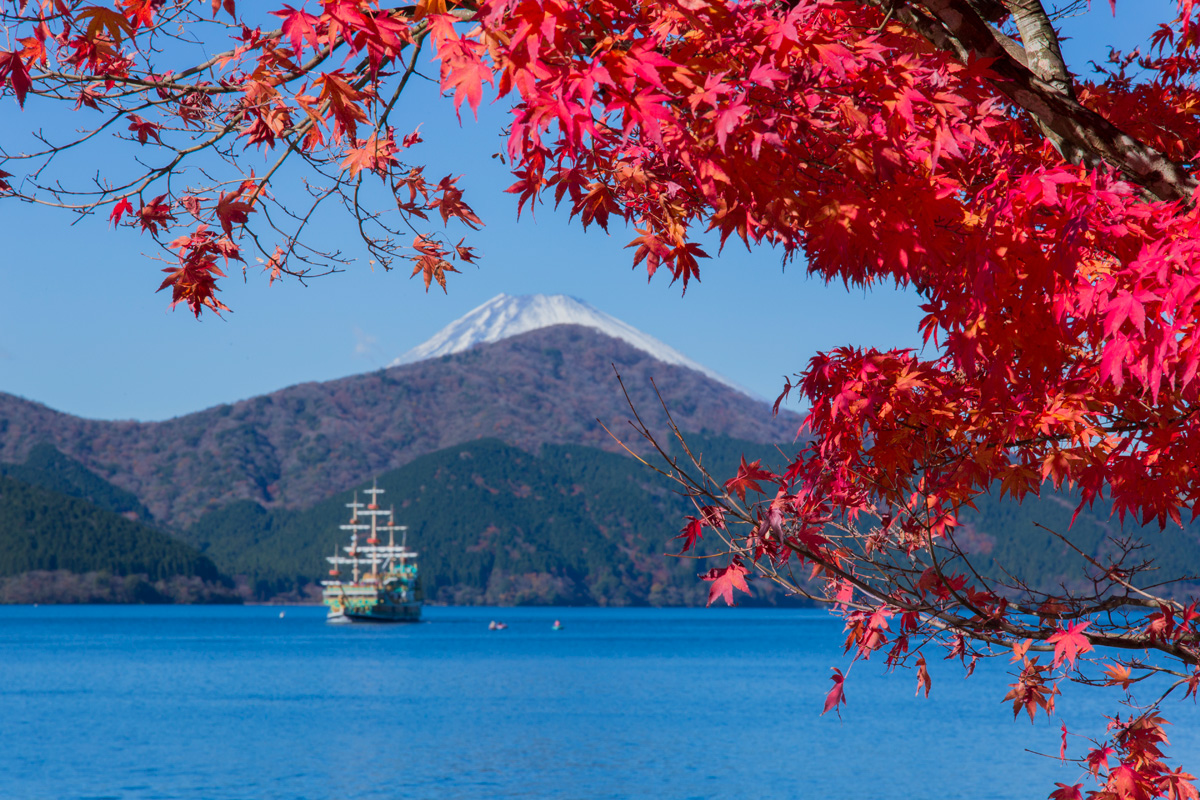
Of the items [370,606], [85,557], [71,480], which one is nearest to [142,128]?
[370,606]

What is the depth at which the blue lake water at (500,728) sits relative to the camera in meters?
27.1

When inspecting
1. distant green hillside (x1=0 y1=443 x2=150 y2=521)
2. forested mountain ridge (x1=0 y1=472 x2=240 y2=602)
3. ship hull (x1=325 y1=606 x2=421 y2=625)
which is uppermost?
distant green hillside (x1=0 y1=443 x2=150 y2=521)

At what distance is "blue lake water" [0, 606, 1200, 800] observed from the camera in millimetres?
27125

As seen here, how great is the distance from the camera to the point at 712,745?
33750mm

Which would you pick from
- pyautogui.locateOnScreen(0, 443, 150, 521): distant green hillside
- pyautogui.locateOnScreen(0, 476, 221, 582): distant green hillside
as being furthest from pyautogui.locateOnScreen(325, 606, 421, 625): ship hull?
pyautogui.locateOnScreen(0, 443, 150, 521): distant green hillside

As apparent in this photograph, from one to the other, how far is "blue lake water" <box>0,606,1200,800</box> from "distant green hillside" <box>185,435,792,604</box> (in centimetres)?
7096

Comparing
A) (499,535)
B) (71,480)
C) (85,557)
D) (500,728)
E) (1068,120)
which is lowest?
(500,728)

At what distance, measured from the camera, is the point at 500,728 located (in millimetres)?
37719

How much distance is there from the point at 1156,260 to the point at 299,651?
8262 centimetres

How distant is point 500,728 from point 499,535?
115 m

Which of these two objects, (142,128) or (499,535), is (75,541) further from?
(142,128)

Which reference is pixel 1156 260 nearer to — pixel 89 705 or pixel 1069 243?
pixel 1069 243

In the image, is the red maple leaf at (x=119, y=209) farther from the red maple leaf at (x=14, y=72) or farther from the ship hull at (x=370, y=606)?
the ship hull at (x=370, y=606)

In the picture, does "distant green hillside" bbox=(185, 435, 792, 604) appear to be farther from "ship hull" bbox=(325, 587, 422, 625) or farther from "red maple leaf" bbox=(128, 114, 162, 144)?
"red maple leaf" bbox=(128, 114, 162, 144)
